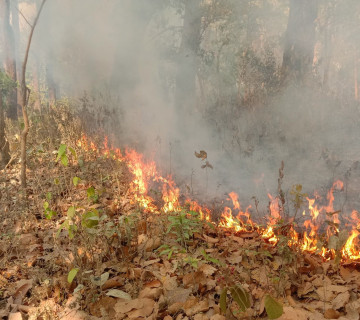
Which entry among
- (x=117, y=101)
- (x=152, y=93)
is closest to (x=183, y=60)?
(x=152, y=93)

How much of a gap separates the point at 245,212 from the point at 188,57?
572cm

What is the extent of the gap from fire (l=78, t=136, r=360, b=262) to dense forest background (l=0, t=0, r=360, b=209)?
0.44 meters

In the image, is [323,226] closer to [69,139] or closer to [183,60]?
[69,139]

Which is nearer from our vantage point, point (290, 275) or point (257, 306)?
point (257, 306)

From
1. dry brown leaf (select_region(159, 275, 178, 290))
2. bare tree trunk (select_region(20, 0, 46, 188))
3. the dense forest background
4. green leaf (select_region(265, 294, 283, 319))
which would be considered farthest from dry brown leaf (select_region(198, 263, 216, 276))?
bare tree trunk (select_region(20, 0, 46, 188))

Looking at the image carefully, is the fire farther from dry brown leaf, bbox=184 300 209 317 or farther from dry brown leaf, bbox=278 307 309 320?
dry brown leaf, bbox=184 300 209 317

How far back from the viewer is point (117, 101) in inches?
243

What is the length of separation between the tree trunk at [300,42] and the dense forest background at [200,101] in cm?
2

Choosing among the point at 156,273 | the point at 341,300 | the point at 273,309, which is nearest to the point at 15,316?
the point at 156,273

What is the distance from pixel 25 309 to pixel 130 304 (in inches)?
26.3

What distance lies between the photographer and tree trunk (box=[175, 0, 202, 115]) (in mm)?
7617

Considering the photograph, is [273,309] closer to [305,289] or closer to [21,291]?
[305,289]

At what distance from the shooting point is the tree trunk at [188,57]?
25.0 ft

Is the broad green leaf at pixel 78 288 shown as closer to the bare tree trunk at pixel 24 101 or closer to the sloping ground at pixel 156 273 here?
the sloping ground at pixel 156 273
